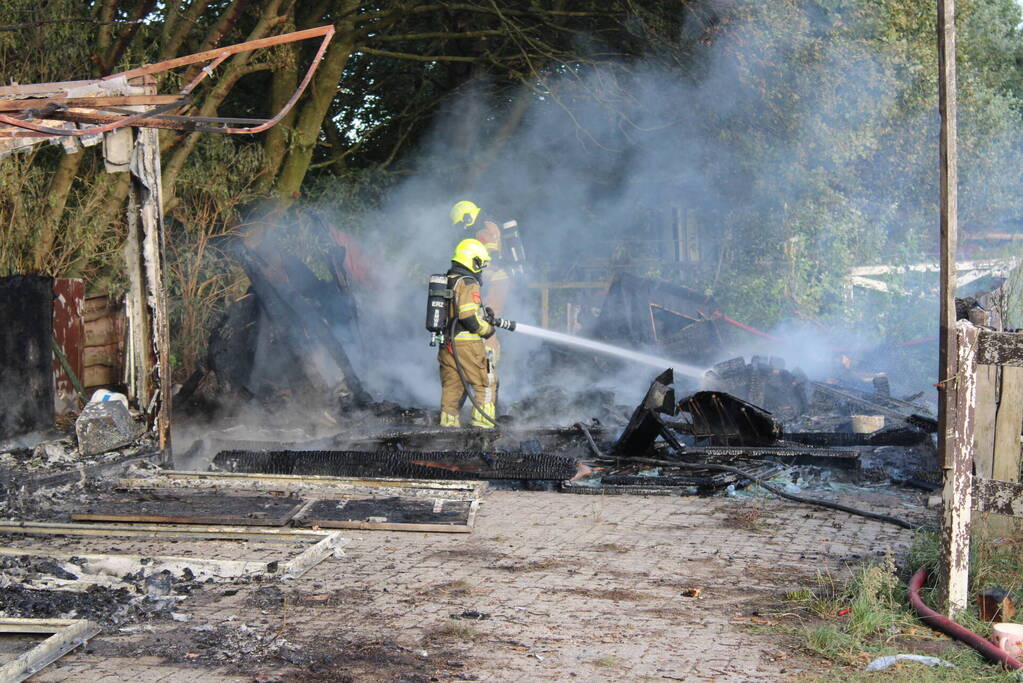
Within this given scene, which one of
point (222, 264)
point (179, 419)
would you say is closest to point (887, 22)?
point (222, 264)

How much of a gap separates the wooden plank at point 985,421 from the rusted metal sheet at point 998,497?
1.26 feet

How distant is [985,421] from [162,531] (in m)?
4.79

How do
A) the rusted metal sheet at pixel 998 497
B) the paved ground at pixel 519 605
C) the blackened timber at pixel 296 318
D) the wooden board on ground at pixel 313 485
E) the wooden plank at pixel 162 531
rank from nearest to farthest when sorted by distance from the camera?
the paved ground at pixel 519 605, the rusted metal sheet at pixel 998 497, the wooden plank at pixel 162 531, the wooden board on ground at pixel 313 485, the blackened timber at pixel 296 318

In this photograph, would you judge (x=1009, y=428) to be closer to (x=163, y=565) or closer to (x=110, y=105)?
(x=163, y=565)

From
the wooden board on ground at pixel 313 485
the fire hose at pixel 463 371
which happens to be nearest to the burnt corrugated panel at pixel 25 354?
the wooden board on ground at pixel 313 485

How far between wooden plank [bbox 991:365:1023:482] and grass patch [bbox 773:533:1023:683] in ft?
1.23

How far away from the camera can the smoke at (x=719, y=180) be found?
1374 cm

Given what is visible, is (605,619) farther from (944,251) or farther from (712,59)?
(712,59)

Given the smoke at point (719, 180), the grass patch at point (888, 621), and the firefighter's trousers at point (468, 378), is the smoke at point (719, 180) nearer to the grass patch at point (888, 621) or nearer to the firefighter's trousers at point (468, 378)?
the firefighter's trousers at point (468, 378)

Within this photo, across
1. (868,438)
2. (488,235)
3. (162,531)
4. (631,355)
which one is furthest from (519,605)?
(631,355)

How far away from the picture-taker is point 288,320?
12.2 meters

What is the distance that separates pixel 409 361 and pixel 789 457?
7647 mm

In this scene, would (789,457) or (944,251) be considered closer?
(944,251)

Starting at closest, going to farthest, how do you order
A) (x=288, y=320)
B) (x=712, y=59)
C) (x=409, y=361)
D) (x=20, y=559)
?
(x=20, y=559), (x=288, y=320), (x=712, y=59), (x=409, y=361)
